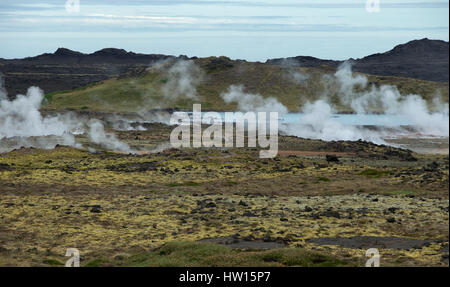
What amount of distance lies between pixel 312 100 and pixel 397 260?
131 metres

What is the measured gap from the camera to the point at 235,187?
5856 cm

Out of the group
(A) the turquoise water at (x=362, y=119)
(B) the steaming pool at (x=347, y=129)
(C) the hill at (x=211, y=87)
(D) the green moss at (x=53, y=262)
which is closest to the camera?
(D) the green moss at (x=53, y=262)

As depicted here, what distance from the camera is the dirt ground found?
1337 inches

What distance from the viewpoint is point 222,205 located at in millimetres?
47719

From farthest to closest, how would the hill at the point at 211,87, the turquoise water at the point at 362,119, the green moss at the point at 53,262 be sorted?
the hill at the point at 211,87 < the turquoise water at the point at 362,119 < the green moss at the point at 53,262

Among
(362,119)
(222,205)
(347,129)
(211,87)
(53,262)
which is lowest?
(53,262)

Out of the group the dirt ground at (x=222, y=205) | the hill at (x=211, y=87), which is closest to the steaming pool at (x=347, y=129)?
the dirt ground at (x=222, y=205)

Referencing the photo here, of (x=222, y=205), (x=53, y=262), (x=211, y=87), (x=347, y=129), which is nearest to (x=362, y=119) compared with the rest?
(x=347, y=129)

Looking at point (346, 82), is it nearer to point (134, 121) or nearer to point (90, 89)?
point (134, 121)

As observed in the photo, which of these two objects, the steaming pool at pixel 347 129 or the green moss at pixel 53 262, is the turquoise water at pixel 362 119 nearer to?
the steaming pool at pixel 347 129

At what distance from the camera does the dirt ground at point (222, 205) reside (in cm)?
3397

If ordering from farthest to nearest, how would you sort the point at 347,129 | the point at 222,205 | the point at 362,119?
the point at 362,119, the point at 347,129, the point at 222,205

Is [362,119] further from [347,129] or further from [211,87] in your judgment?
[211,87]

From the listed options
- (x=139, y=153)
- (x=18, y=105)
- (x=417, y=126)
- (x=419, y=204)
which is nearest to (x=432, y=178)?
(x=419, y=204)
